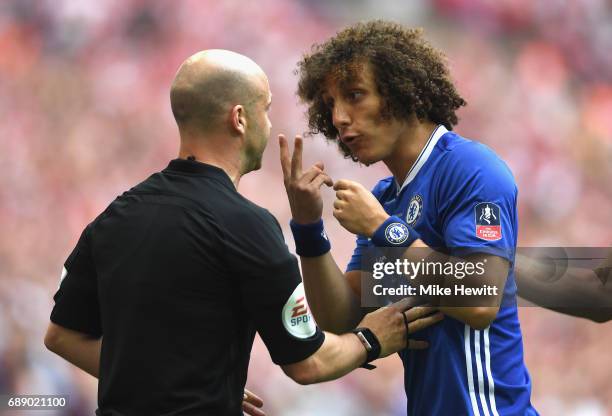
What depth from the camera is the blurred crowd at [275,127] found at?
502 cm

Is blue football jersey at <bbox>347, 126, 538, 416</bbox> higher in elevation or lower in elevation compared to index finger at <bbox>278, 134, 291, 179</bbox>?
lower

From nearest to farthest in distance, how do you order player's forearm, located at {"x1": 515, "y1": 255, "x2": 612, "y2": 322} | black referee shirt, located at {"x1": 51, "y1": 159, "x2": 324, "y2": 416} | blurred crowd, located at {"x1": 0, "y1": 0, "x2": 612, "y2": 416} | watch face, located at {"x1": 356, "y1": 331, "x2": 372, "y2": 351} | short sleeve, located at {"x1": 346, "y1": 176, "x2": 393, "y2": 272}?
black referee shirt, located at {"x1": 51, "y1": 159, "x2": 324, "y2": 416} < watch face, located at {"x1": 356, "y1": 331, "x2": 372, "y2": 351} < short sleeve, located at {"x1": 346, "y1": 176, "x2": 393, "y2": 272} < player's forearm, located at {"x1": 515, "y1": 255, "x2": 612, "y2": 322} < blurred crowd, located at {"x1": 0, "y1": 0, "x2": 612, "y2": 416}

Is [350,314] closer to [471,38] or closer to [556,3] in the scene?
[471,38]

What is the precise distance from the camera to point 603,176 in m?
5.52

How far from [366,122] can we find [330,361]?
0.86 metres

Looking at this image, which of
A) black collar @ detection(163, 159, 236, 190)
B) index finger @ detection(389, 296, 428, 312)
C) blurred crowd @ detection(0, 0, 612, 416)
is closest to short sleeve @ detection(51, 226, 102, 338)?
black collar @ detection(163, 159, 236, 190)

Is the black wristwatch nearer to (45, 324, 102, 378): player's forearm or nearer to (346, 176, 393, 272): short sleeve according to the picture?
(346, 176, 393, 272): short sleeve

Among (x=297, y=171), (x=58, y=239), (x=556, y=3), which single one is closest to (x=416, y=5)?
(x=556, y=3)

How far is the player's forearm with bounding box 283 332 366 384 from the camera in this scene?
7.16 feet

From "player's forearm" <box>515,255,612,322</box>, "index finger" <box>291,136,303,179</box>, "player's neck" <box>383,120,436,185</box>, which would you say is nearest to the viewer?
"index finger" <box>291,136,303,179</box>

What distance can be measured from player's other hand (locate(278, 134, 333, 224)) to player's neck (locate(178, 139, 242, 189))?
12.0 inches

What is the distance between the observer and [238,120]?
2.31 meters

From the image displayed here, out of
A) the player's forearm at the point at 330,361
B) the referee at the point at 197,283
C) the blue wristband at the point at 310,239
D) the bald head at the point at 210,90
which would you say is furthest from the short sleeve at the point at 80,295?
A: the blue wristband at the point at 310,239

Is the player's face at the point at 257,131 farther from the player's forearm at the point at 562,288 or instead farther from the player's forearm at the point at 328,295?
the player's forearm at the point at 562,288
